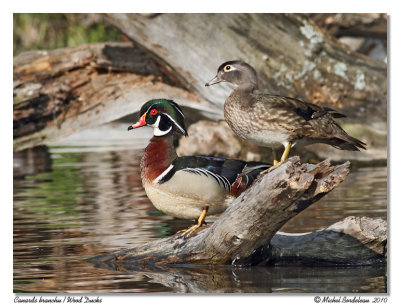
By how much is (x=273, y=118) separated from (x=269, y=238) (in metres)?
0.76

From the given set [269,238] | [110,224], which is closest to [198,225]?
[269,238]

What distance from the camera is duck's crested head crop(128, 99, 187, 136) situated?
16.3ft

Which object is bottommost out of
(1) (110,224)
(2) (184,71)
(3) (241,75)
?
(1) (110,224)

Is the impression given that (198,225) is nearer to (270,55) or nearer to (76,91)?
(270,55)

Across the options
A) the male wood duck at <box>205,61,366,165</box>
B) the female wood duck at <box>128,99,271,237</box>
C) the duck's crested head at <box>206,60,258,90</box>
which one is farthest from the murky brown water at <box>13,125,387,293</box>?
the duck's crested head at <box>206,60,258,90</box>

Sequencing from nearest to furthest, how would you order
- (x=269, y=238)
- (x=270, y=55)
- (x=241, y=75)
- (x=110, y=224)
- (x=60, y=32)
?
(x=269, y=238) → (x=241, y=75) → (x=110, y=224) → (x=270, y=55) → (x=60, y=32)

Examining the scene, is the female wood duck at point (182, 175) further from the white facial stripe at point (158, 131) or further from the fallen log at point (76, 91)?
the fallen log at point (76, 91)

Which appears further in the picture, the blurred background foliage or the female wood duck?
the blurred background foliage

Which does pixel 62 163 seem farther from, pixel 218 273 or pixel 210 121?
pixel 218 273

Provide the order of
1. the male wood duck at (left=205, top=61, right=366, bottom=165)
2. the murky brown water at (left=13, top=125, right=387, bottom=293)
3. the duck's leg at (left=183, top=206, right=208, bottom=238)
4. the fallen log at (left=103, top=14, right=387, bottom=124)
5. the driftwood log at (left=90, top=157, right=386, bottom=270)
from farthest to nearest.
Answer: the fallen log at (left=103, top=14, right=387, bottom=124) < the male wood duck at (left=205, top=61, right=366, bottom=165) < the duck's leg at (left=183, top=206, right=208, bottom=238) < the murky brown water at (left=13, top=125, right=387, bottom=293) < the driftwood log at (left=90, top=157, right=386, bottom=270)

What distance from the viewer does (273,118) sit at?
16.5ft

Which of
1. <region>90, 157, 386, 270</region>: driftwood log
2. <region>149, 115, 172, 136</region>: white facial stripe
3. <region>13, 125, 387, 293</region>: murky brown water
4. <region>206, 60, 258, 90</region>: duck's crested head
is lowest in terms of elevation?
<region>13, 125, 387, 293</region>: murky brown water

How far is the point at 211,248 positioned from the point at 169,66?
10.6 feet

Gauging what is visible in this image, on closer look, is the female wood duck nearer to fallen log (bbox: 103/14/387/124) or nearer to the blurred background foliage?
fallen log (bbox: 103/14/387/124)
